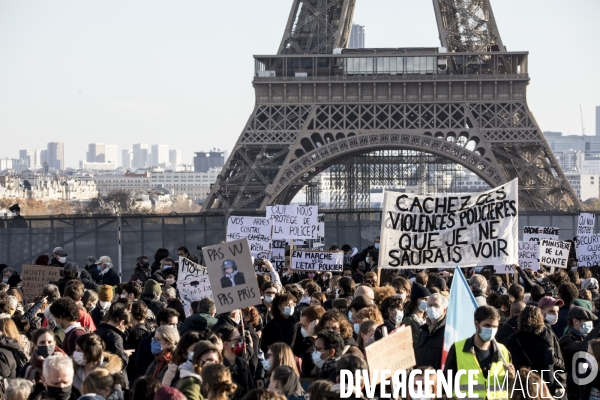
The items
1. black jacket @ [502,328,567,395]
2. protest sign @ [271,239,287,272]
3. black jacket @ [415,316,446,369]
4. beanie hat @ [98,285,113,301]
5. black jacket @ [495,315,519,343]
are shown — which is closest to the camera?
black jacket @ [502,328,567,395]

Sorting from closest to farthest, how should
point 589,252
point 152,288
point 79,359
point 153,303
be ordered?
point 79,359, point 153,303, point 152,288, point 589,252

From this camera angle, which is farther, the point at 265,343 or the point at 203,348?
the point at 265,343

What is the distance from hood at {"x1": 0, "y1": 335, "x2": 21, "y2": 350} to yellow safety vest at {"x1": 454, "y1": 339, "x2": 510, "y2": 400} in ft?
11.0

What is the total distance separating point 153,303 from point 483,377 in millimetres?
4892

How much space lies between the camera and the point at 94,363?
905 cm

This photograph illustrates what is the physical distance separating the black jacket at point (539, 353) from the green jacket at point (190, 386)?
2666mm

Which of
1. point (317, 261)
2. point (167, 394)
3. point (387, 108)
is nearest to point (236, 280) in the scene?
point (167, 394)

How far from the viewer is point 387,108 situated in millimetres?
50125

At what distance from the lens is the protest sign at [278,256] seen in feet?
70.7

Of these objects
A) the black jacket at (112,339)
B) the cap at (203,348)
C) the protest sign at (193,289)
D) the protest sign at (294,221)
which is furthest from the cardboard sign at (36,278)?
the cap at (203,348)

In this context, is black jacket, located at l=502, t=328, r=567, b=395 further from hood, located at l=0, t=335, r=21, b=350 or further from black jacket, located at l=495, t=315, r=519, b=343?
hood, located at l=0, t=335, r=21, b=350

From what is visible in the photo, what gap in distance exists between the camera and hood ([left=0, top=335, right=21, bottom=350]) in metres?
9.87

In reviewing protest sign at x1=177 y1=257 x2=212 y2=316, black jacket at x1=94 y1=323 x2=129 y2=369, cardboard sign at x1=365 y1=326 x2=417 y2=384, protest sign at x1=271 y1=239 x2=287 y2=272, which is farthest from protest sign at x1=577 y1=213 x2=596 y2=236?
cardboard sign at x1=365 y1=326 x2=417 y2=384

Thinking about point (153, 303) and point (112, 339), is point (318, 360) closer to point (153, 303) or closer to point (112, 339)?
point (112, 339)
